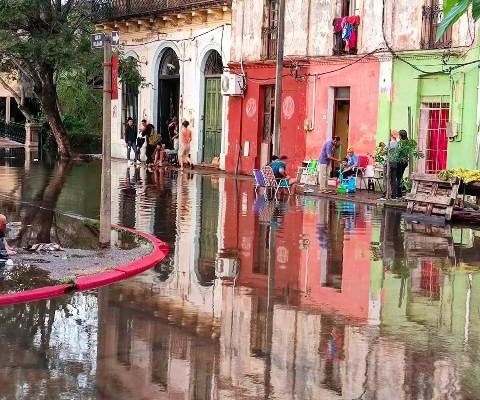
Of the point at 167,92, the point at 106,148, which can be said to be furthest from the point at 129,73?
the point at 106,148

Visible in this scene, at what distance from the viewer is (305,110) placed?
28500mm

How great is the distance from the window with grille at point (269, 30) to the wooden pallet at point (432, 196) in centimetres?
1187

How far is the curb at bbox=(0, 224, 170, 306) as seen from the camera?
9234 millimetres

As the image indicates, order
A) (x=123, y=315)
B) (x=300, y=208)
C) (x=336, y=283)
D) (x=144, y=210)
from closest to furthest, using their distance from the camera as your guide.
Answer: (x=123, y=315), (x=336, y=283), (x=144, y=210), (x=300, y=208)

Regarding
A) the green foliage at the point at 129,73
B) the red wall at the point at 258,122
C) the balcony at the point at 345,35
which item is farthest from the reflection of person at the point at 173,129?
the balcony at the point at 345,35

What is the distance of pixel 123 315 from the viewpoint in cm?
880

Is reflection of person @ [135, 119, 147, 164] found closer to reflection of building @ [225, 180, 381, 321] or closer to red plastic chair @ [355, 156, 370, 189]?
red plastic chair @ [355, 156, 370, 189]

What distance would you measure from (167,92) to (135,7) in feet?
12.5

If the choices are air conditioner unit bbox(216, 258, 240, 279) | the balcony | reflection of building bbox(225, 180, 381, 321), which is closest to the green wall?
the balcony

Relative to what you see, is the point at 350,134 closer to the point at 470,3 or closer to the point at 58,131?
A: the point at 58,131

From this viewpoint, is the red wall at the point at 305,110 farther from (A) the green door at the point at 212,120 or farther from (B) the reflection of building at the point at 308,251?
(B) the reflection of building at the point at 308,251

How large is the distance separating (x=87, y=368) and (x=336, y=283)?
474cm

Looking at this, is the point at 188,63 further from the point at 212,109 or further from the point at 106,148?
the point at 106,148

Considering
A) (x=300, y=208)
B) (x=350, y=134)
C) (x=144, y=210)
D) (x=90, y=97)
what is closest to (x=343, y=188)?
(x=350, y=134)
